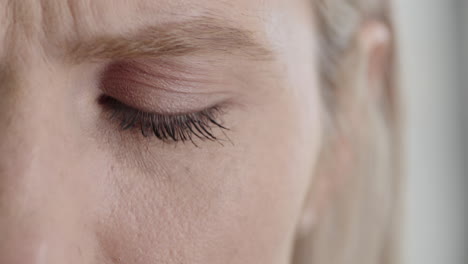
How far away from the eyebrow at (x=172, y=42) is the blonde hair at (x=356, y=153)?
0.22 meters

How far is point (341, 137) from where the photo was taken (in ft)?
3.31

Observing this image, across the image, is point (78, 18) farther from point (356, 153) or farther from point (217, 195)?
point (356, 153)

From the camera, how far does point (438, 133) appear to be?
6.49ft

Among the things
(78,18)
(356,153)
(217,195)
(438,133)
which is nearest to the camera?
(78,18)

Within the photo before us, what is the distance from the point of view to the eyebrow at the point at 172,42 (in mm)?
610

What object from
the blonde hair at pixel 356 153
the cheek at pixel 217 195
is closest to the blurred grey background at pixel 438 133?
the blonde hair at pixel 356 153

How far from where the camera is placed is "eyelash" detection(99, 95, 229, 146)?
0.66 metres

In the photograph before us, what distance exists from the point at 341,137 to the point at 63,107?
514mm

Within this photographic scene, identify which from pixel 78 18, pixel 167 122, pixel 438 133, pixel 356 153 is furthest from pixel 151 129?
pixel 438 133

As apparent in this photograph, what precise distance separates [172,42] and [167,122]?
9 cm

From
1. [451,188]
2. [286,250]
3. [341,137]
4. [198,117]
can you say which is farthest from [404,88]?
[451,188]

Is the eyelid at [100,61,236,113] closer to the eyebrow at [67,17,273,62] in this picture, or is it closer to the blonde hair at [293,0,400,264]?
the eyebrow at [67,17,273,62]

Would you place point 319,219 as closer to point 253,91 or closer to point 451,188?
point 253,91

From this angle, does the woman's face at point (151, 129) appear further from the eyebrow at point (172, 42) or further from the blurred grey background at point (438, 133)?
the blurred grey background at point (438, 133)
